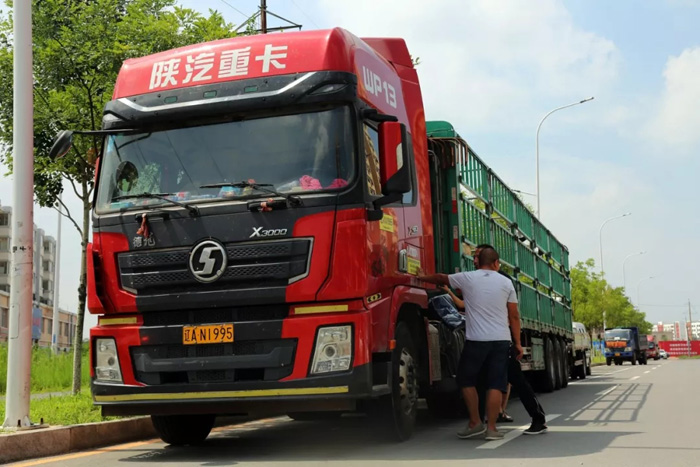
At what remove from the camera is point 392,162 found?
730 cm

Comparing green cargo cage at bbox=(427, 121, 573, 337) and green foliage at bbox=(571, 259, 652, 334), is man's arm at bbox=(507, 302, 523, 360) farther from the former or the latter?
green foliage at bbox=(571, 259, 652, 334)

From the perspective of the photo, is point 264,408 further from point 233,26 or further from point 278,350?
point 233,26

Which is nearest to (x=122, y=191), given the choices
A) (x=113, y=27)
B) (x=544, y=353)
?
(x=113, y=27)

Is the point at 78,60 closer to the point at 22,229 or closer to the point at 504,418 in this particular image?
the point at 22,229

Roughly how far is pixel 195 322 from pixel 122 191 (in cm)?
126

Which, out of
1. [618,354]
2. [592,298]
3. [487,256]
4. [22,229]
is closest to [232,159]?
[22,229]

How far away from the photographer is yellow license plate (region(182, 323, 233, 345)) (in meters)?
7.10

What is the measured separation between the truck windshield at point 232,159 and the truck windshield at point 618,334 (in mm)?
48507

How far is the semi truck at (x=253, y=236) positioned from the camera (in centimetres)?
697

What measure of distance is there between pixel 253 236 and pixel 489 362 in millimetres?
2768

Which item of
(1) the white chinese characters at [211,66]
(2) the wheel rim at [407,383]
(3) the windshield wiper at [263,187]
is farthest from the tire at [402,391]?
(1) the white chinese characters at [211,66]

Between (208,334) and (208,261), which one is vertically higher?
(208,261)

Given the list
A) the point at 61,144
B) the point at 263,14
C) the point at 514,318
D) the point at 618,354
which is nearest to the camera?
the point at 61,144

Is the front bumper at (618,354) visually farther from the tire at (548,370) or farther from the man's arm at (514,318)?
the man's arm at (514,318)
